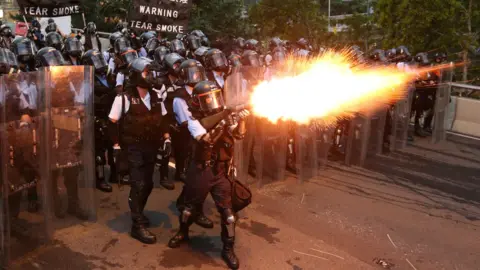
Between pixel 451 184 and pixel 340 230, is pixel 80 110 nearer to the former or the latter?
pixel 340 230

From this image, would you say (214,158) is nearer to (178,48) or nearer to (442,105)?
(178,48)

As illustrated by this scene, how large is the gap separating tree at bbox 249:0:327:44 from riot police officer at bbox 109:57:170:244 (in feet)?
50.5

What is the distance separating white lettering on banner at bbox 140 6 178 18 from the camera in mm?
10852

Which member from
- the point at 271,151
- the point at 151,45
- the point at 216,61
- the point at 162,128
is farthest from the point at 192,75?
the point at 151,45

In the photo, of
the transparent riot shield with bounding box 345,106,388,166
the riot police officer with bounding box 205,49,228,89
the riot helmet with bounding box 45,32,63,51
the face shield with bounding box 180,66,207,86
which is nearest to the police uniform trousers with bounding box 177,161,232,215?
the face shield with bounding box 180,66,207,86

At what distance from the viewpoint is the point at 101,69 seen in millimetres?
8141

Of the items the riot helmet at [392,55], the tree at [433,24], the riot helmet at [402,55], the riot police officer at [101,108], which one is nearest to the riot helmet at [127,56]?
the riot police officer at [101,108]

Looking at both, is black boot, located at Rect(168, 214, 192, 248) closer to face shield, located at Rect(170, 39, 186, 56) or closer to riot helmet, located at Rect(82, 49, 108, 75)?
riot helmet, located at Rect(82, 49, 108, 75)

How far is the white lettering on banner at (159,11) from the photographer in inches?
427

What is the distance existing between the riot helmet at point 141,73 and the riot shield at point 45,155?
0.69m

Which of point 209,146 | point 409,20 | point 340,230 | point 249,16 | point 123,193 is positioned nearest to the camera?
point 209,146

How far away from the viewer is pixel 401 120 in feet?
38.0

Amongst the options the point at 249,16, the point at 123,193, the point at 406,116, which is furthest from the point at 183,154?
the point at 249,16

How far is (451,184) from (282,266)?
484 centimetres
